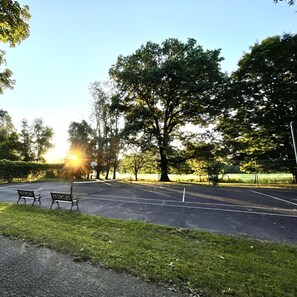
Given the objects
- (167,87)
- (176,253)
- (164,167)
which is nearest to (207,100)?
(167,87)

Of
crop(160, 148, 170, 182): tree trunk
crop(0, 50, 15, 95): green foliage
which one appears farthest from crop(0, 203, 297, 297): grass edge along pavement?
crop(160, 148, 170, 182): tree trunk

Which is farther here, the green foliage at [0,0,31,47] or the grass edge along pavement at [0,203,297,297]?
the green foliage at [0,0,31,47]

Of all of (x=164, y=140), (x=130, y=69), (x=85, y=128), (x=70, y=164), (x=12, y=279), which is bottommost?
(x=12, y=279)

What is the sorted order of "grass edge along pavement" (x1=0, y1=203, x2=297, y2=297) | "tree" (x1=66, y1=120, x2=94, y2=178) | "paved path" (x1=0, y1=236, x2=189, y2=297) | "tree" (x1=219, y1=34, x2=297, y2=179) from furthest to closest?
"tree" (x1=66, y1=120, x2=94, y2=178), "tree" (x1=219, y1=34, x2=297, y2=179), "grass edge along pavement" (x1=0, y1=203, x2=297, y2=297), "paved path" (x1=0, y1=236, x2=189, y2=297)

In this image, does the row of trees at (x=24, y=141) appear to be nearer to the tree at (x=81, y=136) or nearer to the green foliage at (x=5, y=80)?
the tree at (x=81, y=136)

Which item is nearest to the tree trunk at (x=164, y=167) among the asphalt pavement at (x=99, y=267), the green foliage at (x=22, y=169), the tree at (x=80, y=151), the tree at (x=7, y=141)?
the tree at (x=80, y=151)

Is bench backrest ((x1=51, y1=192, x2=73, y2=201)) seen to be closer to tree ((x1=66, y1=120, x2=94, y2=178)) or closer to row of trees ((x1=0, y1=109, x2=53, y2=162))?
tree ((x1=66, y1=120, x2=94, y2=178))

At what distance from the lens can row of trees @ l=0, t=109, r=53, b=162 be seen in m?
38.1

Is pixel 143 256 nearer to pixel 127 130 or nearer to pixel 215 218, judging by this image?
pixel 215 218

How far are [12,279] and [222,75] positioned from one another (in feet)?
89.8

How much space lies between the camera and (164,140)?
2747 centimetres

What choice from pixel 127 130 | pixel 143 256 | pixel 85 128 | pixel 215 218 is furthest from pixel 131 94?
pixel 143 256

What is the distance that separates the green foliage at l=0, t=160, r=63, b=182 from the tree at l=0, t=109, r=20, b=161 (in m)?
12.5

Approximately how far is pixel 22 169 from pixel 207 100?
2448cm
